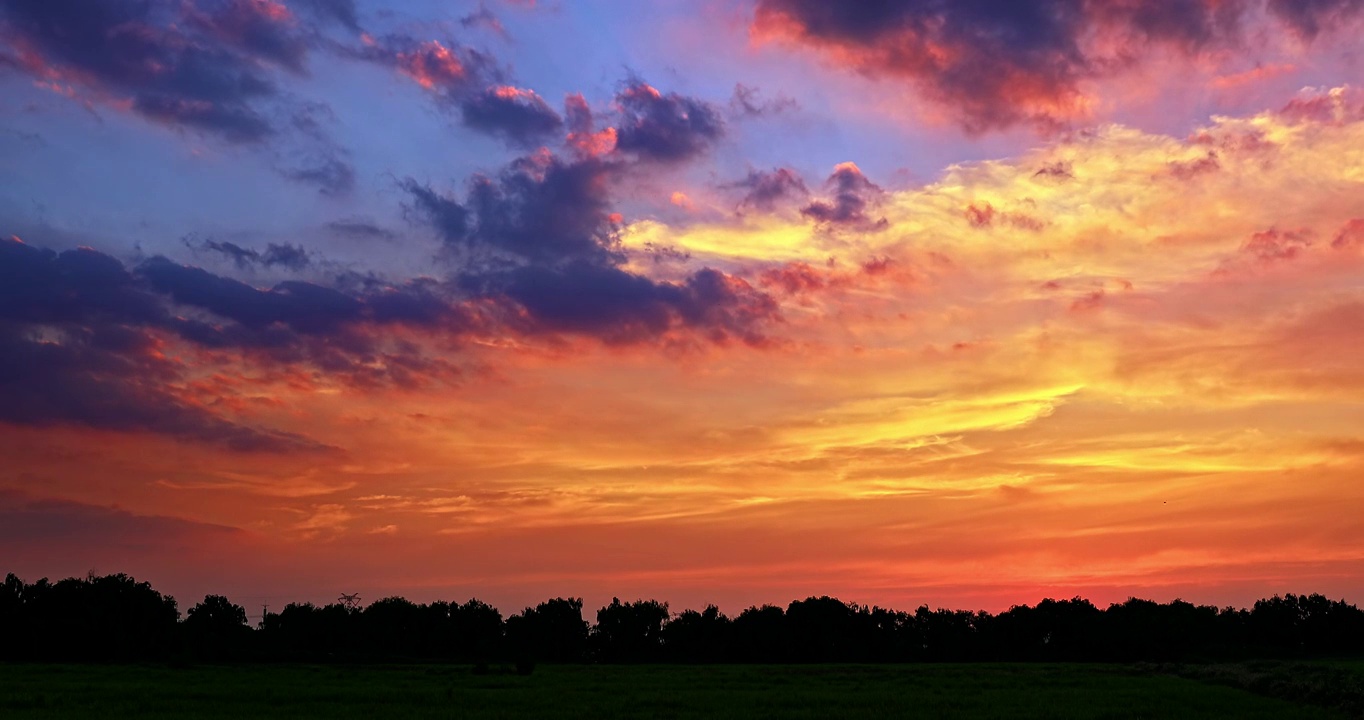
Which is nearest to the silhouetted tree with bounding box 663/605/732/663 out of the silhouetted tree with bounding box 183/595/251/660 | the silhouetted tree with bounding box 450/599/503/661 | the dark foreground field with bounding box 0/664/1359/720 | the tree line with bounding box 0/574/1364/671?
the tree line with bounding box 0/574/1364/671

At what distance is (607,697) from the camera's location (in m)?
54.5

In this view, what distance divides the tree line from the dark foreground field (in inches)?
3375

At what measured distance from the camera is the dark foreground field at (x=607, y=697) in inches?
1779

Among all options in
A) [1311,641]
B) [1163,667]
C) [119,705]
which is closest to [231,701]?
[119,705]

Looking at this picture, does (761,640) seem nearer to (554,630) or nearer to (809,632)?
(809,632)

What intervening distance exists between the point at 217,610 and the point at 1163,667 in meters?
142

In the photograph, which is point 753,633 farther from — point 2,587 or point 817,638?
point 2,587

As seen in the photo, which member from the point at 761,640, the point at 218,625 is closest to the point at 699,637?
the point at 761,640

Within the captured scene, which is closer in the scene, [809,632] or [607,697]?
[607,697]

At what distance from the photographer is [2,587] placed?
13138cm

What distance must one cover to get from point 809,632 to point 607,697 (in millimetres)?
133445

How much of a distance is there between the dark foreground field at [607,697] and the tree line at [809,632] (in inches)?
3375

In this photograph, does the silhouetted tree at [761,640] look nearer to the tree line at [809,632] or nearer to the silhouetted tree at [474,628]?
the tree line at [809,632]

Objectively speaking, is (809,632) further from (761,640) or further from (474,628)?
(474,628)
